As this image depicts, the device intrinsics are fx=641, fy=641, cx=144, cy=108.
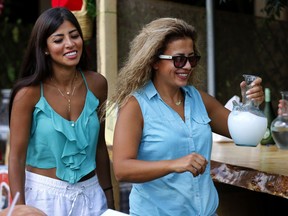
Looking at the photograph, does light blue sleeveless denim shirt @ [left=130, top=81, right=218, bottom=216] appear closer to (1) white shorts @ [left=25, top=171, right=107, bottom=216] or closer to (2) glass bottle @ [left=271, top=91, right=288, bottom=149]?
(1) white shorts @ [left=25, top=171, right=107, bottom=216]

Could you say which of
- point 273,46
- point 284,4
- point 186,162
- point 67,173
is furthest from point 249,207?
point 273,46

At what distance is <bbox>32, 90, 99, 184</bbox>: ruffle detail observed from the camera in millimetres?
2698

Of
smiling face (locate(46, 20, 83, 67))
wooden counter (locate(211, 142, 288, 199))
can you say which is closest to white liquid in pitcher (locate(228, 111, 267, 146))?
wooden counter (locate(211, 142, 288, 199))

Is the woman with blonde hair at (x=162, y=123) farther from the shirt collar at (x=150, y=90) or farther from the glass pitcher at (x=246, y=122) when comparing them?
the glass pitcher at (x=246, y=122)

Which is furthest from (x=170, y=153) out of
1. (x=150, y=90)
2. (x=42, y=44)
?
(x=42, y=44)

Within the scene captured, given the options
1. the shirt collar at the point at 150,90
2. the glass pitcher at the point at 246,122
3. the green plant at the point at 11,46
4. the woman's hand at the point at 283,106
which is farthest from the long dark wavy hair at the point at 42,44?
the green plant at the point at 11,46

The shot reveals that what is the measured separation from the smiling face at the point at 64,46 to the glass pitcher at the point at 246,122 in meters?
Result: 0.72

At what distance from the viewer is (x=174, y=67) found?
236 centimetres

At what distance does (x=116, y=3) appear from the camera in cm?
521

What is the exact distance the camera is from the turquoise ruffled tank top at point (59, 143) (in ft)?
8.82

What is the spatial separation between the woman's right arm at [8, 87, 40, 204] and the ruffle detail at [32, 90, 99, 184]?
0.04 m

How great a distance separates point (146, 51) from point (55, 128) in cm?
56

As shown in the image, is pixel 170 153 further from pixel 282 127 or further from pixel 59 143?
pixel 282 127

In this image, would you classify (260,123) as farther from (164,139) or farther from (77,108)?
(77,108)
